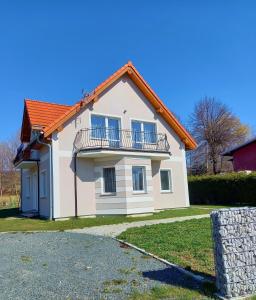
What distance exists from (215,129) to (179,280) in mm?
45327

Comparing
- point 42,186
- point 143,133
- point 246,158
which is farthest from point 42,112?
point 246,158

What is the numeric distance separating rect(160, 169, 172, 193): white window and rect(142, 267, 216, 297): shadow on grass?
563 inches

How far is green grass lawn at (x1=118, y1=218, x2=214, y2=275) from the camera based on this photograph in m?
6.84

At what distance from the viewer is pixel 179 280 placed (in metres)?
5.70

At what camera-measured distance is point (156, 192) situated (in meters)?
20.0

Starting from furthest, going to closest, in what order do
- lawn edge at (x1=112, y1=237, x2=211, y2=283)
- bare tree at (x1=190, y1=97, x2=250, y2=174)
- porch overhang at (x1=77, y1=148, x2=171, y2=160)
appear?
bare tree at (x1=190, y1=97, x2=250, y2=174), porch overhang at (x1=77, y1=148, x2=171, y2=160), lawn edge at (x1=112, y1=237, x2=211, y2=283)

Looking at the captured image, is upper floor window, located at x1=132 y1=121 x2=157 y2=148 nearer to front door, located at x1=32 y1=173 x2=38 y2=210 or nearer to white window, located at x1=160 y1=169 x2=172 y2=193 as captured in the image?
white window, located at x1=160 y1=169 x2=172 y2=193

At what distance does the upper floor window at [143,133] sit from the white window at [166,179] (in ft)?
7.14

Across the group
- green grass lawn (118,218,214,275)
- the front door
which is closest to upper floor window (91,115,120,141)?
the front door

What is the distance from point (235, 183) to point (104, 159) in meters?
10.8

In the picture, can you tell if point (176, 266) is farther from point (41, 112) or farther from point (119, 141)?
point (41, 112)

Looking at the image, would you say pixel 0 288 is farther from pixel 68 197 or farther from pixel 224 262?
pixel 68 197

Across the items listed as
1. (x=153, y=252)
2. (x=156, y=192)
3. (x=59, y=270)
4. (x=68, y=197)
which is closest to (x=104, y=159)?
(x=68, y=197)

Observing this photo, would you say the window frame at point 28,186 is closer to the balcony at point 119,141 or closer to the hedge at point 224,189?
the balcony at point 119,141
